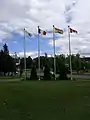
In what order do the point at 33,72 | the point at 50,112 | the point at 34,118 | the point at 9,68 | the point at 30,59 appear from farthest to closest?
the point at 30,59 → the point at 9,68 → the point at 33,72 → the point at 50,112 → the point at 34,118

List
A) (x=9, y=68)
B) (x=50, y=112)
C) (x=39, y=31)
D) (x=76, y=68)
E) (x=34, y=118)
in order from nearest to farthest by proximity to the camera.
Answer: (x=34, y=118) → (x=50, y=112) → (x=39, y=31) → (x=9, y=68) → (x=76, y=68)

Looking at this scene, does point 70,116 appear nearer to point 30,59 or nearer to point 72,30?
point 72,30

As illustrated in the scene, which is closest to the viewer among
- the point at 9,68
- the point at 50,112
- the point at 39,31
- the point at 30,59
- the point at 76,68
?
the point at 50,112

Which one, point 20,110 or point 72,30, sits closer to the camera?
point 20,110

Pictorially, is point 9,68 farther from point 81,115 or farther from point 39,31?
point 81,115

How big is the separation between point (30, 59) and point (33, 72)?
97599 millimetres

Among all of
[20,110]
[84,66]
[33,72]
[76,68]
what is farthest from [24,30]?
[84,66]

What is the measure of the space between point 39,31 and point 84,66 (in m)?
105

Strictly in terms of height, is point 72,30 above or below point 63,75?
above

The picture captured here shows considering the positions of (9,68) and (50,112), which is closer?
(50,112)

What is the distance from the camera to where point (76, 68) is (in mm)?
157375

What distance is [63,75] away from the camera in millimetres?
67125

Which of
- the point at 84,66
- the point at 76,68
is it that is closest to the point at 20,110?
the point at 76,68

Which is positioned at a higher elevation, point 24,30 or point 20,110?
point 24,30
